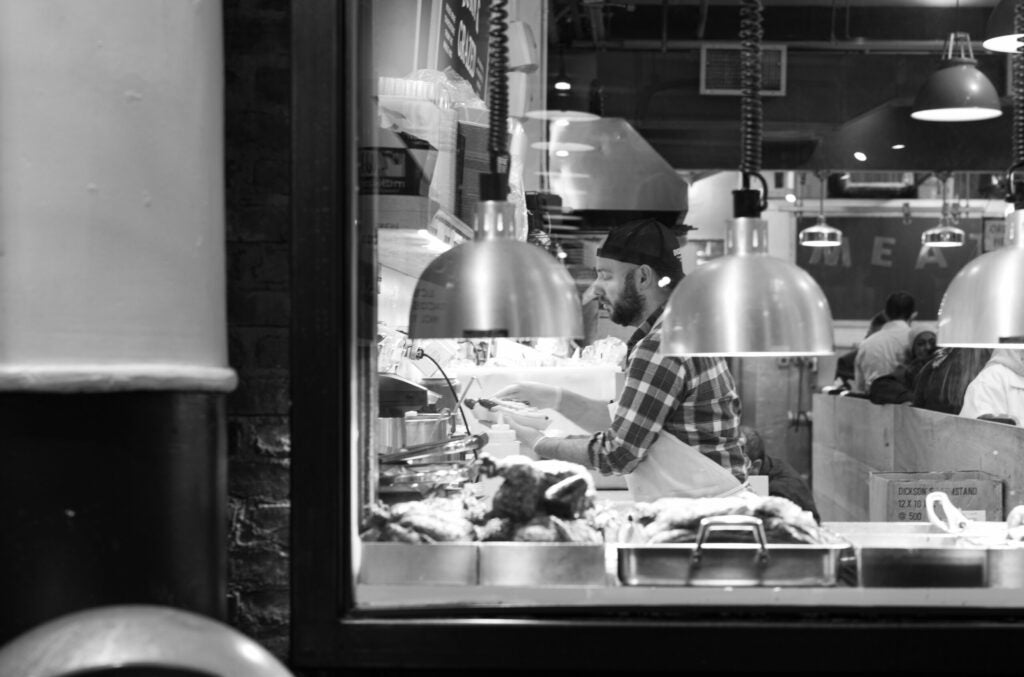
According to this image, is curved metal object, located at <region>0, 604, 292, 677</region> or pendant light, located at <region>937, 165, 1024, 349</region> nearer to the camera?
curved metal object, located at <region>0, 604, 292, 677</region>

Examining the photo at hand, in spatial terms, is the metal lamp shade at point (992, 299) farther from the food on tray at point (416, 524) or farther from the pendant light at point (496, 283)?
the food on tray at point (416, 524)

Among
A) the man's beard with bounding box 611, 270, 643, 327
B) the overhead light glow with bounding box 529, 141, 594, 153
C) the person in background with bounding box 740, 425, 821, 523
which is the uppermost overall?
the overhead light glow with bounding box 529, 141, 594, 153

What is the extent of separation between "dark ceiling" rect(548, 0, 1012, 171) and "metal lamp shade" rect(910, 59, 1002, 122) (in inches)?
68.8

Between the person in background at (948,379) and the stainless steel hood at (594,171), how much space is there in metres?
2.17

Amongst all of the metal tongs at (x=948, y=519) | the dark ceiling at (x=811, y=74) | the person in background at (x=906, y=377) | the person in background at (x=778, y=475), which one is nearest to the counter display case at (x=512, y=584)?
the metal tongs at (x=948, y=519)

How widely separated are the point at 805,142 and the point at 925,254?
4.61m

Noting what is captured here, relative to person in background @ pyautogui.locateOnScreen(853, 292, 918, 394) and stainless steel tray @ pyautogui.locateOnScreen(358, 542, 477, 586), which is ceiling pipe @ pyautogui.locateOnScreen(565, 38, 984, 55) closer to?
person in background @ pyautogui.locateOnScreen(853, 292, 918, 394)

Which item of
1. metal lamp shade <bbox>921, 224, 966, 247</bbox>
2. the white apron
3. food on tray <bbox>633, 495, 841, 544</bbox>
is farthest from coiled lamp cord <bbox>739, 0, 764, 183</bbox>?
metal lamp shade <bbox>921, 224, 966, 247</bbox>

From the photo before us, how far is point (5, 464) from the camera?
169 cm

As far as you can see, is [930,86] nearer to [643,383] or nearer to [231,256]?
[643,383]

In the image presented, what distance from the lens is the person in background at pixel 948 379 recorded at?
6574 millimetres

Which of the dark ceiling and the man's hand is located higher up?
the dark ceiling

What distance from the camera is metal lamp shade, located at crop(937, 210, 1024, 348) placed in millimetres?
2055

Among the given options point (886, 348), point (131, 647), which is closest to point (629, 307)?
point (131, 647)
